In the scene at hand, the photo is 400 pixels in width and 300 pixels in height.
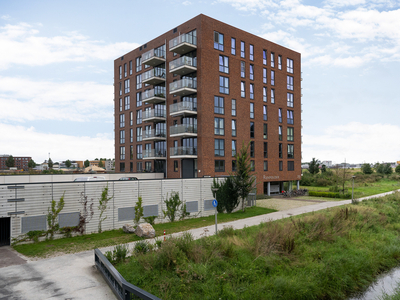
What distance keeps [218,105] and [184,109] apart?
3.86 m

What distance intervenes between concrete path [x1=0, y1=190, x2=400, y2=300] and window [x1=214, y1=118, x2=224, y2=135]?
66.5 feet

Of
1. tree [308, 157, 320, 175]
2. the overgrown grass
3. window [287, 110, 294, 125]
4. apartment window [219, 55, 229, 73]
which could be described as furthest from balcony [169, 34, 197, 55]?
tree [308, 157, 320, 175]

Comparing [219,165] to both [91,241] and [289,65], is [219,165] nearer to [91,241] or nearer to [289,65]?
[91,241]

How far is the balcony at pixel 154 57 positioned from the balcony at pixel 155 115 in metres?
5.94

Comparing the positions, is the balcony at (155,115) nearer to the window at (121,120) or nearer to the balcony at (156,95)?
the balcony at (156,95)

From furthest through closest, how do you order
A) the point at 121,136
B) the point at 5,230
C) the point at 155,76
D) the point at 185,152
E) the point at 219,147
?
the point at 121,136 → the point at 155,76 → the point at 219,147 → the point at 185,152 → the point at 5,230

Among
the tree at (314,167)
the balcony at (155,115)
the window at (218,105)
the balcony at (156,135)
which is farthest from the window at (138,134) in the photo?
the tree at (314,167)

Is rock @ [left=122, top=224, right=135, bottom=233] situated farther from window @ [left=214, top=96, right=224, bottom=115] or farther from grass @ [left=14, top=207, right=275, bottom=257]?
window @ [left=214, top=96, right=224, bottom=115]

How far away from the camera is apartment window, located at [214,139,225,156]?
30.1m

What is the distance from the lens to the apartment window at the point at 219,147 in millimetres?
30062

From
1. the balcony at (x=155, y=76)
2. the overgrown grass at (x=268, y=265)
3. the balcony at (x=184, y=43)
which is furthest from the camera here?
the balcony at (x=155, y=76)

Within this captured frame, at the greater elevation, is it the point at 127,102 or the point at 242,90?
the point at 127,102

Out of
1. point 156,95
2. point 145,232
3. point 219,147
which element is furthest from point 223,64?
point 145,232

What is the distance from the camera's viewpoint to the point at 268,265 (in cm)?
1123
